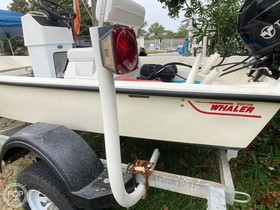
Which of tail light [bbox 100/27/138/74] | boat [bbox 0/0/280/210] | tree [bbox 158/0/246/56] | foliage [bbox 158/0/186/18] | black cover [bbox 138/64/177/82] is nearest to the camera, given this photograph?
tail light [bbox 100/27/138/74]

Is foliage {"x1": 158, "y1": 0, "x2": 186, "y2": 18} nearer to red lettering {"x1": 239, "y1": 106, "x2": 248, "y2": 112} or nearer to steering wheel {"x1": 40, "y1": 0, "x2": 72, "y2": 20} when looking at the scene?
steering wheel {"x1": 40, "y1": 0, "x2": 72, "y2": 20}

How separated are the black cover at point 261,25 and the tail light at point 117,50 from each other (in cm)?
91

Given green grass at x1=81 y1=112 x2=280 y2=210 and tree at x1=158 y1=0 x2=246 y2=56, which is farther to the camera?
tree at x1=158 y1=0 x2=246 y2=56

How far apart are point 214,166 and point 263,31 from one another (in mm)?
1386

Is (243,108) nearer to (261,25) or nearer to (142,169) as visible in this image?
(261,25)

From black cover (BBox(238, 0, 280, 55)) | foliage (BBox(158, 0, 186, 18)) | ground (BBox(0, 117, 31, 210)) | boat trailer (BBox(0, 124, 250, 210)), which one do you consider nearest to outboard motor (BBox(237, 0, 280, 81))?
black cover (BBox(238, 0, 280, 55))

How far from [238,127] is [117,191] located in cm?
74

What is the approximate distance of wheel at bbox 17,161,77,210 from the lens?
1.30 meters

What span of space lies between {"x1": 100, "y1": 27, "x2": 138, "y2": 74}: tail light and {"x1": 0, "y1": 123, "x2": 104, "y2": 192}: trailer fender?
2.30ft

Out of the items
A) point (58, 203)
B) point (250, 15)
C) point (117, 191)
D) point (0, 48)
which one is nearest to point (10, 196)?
point (58, 203)

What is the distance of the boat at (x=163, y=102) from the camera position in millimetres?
1208

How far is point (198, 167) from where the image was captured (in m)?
2.23

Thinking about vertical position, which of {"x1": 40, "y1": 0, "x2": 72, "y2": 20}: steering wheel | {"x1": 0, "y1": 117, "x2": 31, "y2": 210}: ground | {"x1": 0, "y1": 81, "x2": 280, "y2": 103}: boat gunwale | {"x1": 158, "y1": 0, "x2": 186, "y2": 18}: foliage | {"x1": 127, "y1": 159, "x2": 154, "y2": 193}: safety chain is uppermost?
{"x1": 158, "y1": 0, "x2": 186, "y2": 18}: foliage

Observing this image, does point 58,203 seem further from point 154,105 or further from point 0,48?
point 0,48
